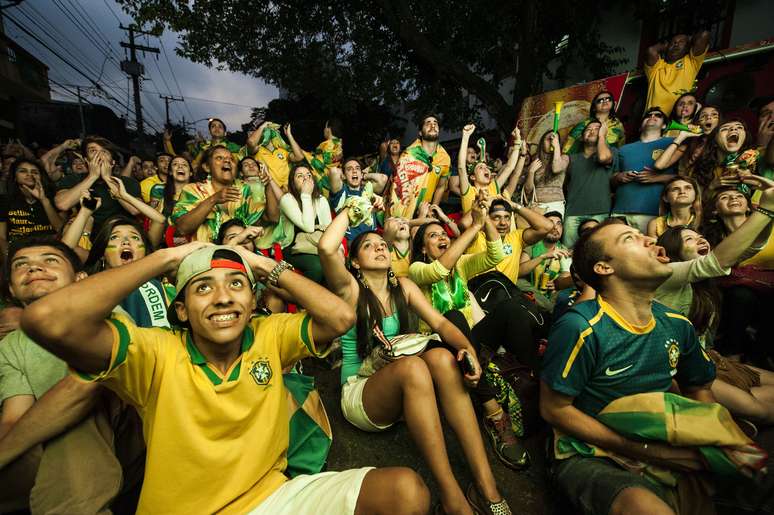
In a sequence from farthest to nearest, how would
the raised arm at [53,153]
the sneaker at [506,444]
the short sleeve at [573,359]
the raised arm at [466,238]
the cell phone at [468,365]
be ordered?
the raised arm at [53,153] → the raised arm at [466,238] → the sneaker at [506,444] → the cell phone at [468,365] → the short sleeve at [573,359]

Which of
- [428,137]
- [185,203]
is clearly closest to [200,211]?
[185,203]

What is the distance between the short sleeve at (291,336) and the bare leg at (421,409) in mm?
542

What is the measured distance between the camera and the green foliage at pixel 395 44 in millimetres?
8484

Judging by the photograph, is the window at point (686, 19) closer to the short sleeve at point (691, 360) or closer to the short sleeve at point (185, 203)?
the short sleeve at point (691, 360)

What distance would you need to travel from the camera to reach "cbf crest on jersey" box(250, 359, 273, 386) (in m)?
1.63

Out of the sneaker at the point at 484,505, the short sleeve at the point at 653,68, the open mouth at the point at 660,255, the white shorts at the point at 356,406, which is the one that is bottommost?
the sneaker at the point at 484,505

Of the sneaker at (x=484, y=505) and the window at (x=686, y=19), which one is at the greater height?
the window at (x=686, y=19)

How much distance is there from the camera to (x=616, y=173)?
16.8 ft

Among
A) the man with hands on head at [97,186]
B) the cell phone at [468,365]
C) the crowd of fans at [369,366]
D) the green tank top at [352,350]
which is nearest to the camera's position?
the crowd of fans at [369,366]

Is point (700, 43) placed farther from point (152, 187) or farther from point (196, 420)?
point (152, 187)

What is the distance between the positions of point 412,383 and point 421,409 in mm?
148

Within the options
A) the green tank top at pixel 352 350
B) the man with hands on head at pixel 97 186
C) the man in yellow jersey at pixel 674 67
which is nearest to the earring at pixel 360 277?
the green tank top at pixel 352 350

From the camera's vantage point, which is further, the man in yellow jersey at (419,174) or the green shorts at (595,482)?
the man in yellow jersey at (419,174)

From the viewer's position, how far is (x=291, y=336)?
1732mm
